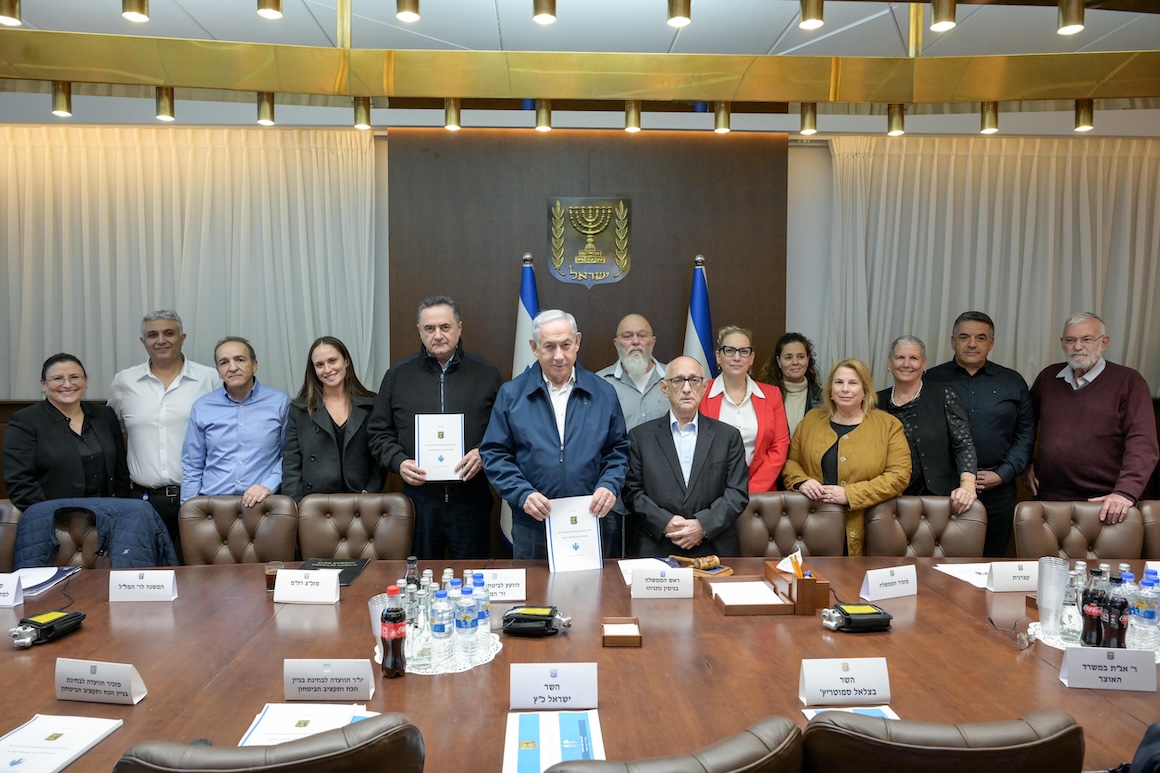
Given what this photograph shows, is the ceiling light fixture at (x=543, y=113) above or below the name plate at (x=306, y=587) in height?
above

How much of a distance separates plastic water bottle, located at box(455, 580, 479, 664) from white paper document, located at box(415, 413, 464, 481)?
169 cm

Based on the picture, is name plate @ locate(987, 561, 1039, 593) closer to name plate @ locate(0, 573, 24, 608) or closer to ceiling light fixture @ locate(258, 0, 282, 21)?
ceiling light fixture @ locate(258, 0, 282, 21)

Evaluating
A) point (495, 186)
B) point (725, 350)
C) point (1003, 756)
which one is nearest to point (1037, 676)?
point (1003, 756)

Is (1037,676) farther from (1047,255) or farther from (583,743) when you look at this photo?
(1047,255)

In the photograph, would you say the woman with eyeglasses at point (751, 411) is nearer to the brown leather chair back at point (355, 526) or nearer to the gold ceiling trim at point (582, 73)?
the brown leather chair back at point (355, 526)

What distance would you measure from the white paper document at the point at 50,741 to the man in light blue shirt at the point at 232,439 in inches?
88.8

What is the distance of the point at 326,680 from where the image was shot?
1872mm

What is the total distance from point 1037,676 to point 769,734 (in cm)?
116

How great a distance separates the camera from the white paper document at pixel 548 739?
158 cm

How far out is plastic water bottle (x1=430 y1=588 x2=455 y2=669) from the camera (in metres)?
2.08

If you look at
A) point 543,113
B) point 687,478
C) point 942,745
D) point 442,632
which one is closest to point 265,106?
point 543,113

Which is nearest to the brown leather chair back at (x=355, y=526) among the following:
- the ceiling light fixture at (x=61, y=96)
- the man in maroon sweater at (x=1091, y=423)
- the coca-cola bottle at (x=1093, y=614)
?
the ceiling light fixture at (x=61, y=96)

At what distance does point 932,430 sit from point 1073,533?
0.81m

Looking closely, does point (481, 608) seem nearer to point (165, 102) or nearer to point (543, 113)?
point (543, 113)
